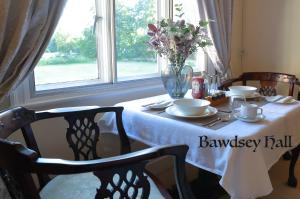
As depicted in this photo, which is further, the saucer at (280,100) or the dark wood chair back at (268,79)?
the dark wood chair back at (268,79)

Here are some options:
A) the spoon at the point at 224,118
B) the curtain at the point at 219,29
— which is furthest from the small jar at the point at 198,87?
the curtain at the point at 219,29

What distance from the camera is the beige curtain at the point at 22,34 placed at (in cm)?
136

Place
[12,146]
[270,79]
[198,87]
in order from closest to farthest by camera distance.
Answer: [12,146], [198,87], [270,79]

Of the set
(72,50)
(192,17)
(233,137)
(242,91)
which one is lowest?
(233,137)

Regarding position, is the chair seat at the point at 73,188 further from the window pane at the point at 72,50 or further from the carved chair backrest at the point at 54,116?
the window pane at the point at 72,50

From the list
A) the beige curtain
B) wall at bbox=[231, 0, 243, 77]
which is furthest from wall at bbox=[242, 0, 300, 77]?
the beige curtain

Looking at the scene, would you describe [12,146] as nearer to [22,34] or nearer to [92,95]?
[22,34]

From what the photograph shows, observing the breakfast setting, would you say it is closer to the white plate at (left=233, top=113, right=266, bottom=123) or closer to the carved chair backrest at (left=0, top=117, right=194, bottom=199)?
the white plate at (left=233, top=113, right=266, bottom=123)

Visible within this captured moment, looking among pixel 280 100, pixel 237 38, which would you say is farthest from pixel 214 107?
pixel 237 38

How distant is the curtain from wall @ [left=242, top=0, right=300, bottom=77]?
44 cm

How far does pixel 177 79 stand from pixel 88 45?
685 millimetres

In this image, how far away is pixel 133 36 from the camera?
225cm

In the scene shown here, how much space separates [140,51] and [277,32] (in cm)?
150

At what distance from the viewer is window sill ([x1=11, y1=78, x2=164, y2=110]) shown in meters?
1.64
